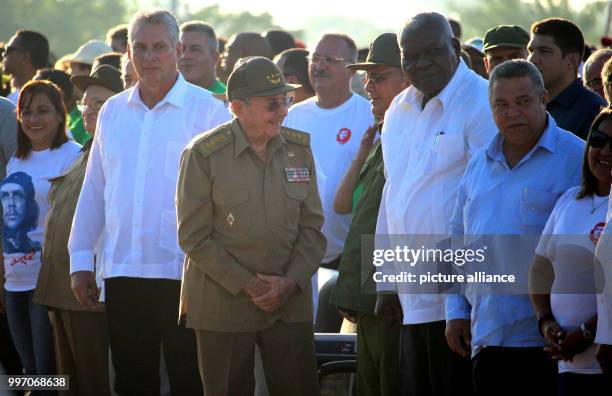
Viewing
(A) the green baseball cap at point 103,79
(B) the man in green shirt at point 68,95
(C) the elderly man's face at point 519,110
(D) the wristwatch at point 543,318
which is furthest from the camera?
(B) the man in green shirt at point 68,95

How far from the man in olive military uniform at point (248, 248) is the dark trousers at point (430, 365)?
583mm

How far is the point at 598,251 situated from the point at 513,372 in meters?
0.84

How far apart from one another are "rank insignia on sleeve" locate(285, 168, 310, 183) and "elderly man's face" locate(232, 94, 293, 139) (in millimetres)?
222

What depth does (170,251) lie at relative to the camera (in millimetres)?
7988

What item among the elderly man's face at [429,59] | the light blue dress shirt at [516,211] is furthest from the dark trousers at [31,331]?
the light blue dress shirt at [516,211]

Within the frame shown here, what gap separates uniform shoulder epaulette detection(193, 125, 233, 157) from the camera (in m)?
7.48

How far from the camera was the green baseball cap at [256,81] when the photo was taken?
7.55 metres

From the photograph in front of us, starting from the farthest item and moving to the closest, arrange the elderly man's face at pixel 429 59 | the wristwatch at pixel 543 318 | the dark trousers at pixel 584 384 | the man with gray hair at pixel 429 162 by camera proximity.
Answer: the elderly man's face at pixel 429 59 < the man with gray hair at pixel 429 162 < the wristwatch at pixel 543 318 < the dark trousers at pixel 584 384

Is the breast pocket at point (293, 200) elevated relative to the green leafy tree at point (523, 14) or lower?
lower

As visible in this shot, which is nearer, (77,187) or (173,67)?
(173,67)

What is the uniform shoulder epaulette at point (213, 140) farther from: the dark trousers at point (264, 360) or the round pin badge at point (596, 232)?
the round pin badge at point (596, 232)

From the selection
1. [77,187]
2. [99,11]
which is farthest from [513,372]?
[99,11]

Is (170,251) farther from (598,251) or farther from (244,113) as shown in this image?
(598,251)

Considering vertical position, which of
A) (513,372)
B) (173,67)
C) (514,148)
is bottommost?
(513,372)
